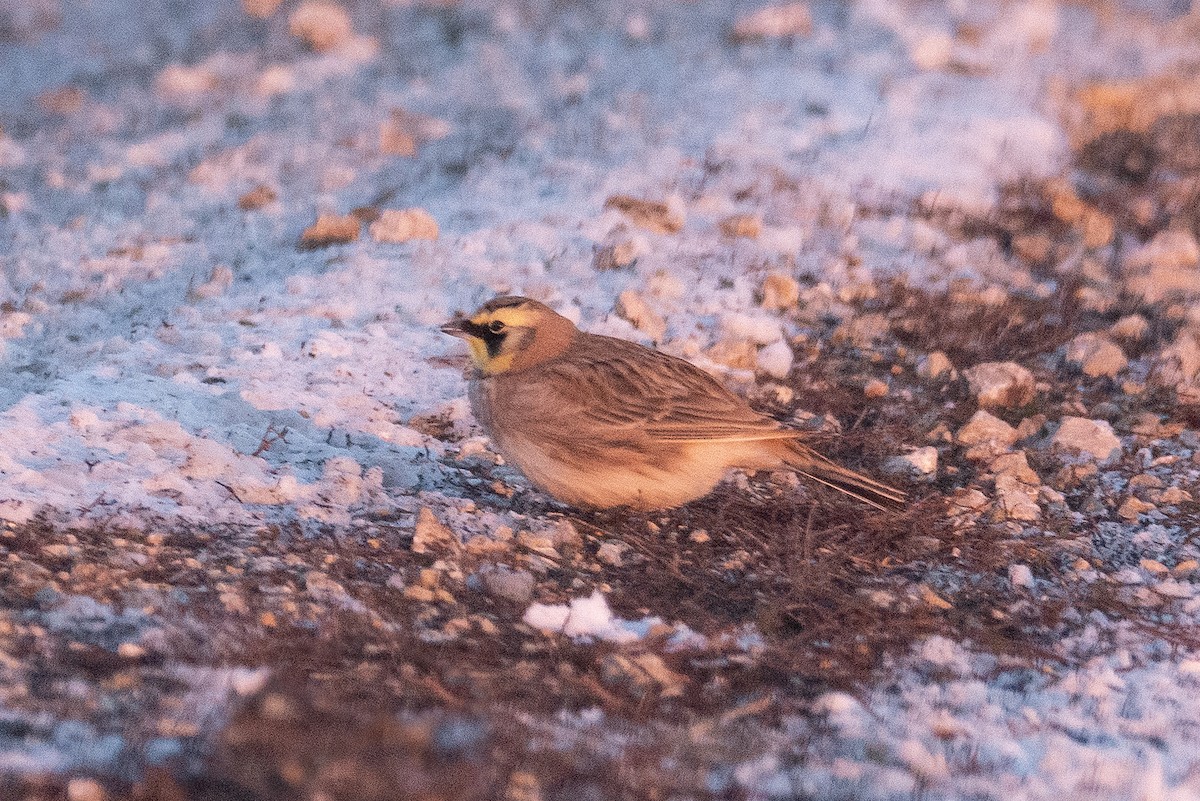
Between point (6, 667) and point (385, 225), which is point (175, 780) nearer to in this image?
point (6, 667)

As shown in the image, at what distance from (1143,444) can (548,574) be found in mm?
3038

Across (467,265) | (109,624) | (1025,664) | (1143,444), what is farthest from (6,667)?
(1143,444)

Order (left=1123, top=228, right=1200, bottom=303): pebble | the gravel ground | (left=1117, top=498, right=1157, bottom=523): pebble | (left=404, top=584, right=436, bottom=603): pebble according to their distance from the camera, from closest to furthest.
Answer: the gravel ground
(left=404, top=584, right=436, bottom=603): pebble
(left=1117, top=498, right=1157, bottom=523): pebble
(left=1123, top=228, right=1200, bottom=303): pebble

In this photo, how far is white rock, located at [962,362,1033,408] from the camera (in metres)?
6.57

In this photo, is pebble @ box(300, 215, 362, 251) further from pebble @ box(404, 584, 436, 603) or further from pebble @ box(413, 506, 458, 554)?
pebble @ box(404, 584, 436, 603)

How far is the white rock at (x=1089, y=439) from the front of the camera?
6.16m

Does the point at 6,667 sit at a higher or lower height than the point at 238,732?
lower

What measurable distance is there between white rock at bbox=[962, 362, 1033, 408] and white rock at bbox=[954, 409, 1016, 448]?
329 millimetres

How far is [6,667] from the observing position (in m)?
3.74

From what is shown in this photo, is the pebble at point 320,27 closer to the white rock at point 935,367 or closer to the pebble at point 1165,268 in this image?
the white rock at point 935,367

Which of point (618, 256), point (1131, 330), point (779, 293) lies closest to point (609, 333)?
point (618, 256)

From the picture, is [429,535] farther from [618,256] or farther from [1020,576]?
[618,256]

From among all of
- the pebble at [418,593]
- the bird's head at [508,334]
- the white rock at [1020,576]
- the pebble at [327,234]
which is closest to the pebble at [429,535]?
the pebble at [418,593]

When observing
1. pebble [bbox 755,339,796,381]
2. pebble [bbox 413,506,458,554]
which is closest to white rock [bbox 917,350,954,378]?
pebble [bbox 755,339,796,381]
